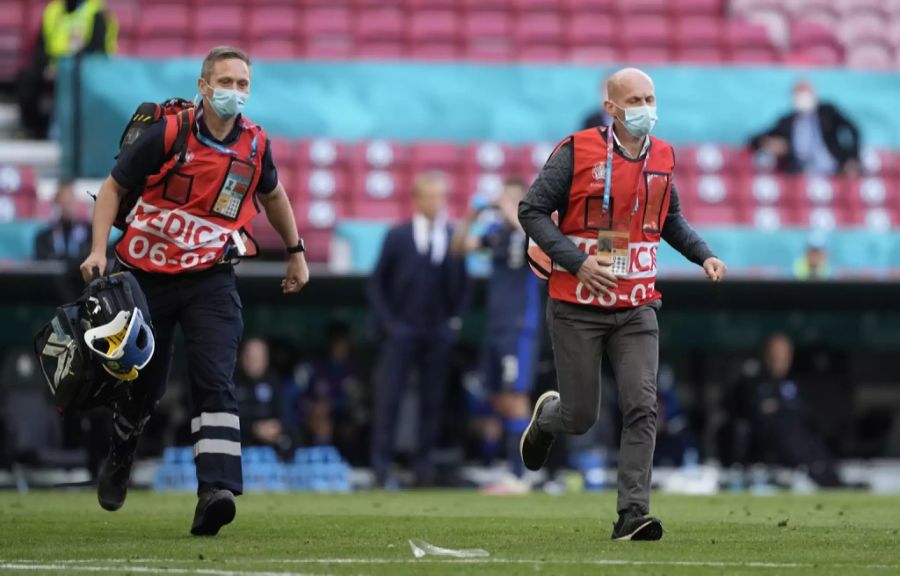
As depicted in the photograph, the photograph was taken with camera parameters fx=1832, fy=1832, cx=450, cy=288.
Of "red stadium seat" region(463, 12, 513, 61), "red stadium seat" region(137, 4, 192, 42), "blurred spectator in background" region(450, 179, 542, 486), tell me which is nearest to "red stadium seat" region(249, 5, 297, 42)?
"red stadium seat" region(137, 4, 192, 42)

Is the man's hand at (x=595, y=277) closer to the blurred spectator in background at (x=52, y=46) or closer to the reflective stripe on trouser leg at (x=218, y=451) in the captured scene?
the reflective stripe on trouser leg at (x=218, y=451)

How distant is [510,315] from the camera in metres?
13.3

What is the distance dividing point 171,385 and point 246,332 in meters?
0.84

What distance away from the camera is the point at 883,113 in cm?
1931

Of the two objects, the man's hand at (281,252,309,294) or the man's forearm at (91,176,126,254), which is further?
the man's hand at (281,252,309,294)

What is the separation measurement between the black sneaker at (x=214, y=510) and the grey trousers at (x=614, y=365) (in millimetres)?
1483

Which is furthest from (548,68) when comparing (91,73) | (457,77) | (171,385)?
(171,385)

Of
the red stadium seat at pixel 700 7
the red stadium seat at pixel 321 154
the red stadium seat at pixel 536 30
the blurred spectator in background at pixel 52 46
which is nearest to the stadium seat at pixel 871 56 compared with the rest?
the red stadium seat at pixel 700 7

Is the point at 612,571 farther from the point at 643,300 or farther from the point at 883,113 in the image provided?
the point at 883,113

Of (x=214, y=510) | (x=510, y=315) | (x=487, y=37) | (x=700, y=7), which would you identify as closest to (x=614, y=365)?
(x=214, y=510)

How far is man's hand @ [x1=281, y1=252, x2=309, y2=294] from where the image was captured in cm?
824

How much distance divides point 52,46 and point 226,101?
39.3 ft

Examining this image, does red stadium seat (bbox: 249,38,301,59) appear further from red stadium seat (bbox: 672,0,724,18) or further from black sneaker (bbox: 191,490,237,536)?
black sneaker (bbox: 191,490,237,536)

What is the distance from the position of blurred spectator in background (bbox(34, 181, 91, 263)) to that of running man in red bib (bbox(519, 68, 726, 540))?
7.04 metres
